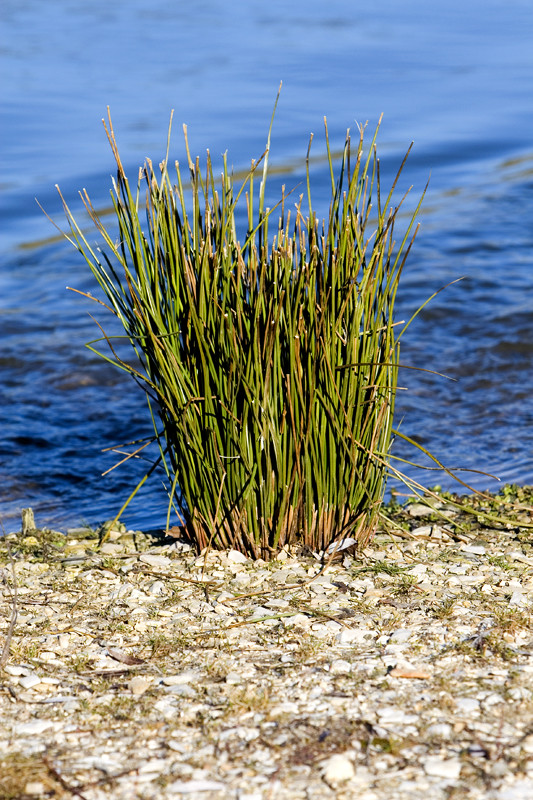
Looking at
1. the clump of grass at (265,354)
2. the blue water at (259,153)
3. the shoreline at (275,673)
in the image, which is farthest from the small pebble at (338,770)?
the blue water at (259,153)

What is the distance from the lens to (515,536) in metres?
3.99

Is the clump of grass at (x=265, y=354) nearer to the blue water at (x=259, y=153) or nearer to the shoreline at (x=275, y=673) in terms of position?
the shoreline at (x=275, y=673)

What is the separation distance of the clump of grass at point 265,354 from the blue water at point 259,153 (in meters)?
1.56

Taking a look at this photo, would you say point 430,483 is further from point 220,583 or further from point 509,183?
point 509,183

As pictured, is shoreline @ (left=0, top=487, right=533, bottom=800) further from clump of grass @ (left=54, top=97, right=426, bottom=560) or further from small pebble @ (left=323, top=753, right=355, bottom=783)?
clump of grass @ (left=54, top=97, right=426, bottom=560)

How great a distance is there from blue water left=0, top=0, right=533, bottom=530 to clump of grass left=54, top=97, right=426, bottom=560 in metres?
1.56

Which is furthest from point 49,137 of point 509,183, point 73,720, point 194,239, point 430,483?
point 73,720

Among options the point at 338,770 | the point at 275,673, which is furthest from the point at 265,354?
the point at 338,770

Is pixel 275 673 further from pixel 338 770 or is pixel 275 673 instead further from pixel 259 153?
pixel 259 153

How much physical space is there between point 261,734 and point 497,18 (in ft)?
85.1

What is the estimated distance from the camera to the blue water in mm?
6559

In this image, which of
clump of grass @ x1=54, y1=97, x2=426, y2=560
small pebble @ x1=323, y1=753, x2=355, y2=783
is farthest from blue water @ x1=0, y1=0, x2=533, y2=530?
small pebble @ x1=323, y1=753, x2=355, y2=783


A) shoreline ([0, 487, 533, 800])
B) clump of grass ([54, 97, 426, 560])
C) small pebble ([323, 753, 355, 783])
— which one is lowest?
shoreline ([0, 487, 533, 800])

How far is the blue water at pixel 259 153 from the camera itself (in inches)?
258
